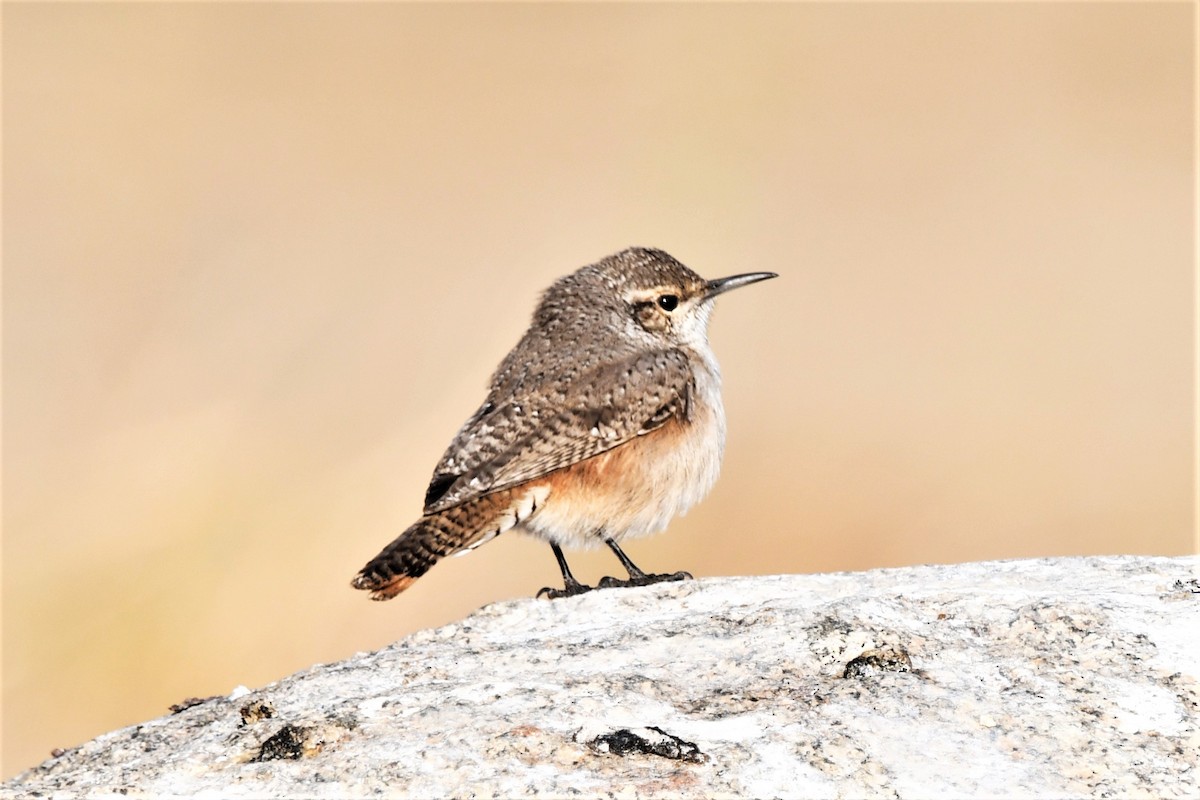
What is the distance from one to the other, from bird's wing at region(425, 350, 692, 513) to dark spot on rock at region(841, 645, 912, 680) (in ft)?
6.94

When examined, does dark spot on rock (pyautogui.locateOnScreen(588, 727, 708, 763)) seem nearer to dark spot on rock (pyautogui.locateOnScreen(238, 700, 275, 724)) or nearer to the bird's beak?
dark spot on rock (pyautogui.locateOnScreen(238, 700, 275, 724))

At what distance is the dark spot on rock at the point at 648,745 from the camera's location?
327 cm

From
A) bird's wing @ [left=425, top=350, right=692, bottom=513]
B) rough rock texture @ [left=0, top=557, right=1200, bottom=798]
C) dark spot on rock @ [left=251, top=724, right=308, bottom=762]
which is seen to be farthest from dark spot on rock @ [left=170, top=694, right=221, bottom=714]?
bird's wing @ [left=425, top=350, right=692, bottom=513]

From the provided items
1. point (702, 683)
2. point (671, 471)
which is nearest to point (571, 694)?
point (702, 683)

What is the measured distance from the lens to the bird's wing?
5617 mm

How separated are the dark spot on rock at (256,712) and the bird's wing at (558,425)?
177 centimetres

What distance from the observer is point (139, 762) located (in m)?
3.59

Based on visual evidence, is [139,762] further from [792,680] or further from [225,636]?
[225,636]

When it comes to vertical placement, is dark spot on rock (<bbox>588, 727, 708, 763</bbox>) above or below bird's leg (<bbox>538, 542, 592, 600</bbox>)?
below

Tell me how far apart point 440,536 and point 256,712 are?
68.1 inches

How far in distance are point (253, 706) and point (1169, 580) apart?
257 centimetres

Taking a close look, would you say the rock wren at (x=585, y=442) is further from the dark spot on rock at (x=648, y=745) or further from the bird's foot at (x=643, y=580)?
the dark spot on rock at (x=648, y=745)

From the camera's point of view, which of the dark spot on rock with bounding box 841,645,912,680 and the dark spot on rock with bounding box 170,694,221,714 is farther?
the dark spot on rock with bounding box 170,694,221,714

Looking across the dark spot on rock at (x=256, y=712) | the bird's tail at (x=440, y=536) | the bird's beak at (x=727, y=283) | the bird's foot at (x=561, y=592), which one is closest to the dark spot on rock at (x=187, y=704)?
the dark spot on rock at (x=256, y=712)
